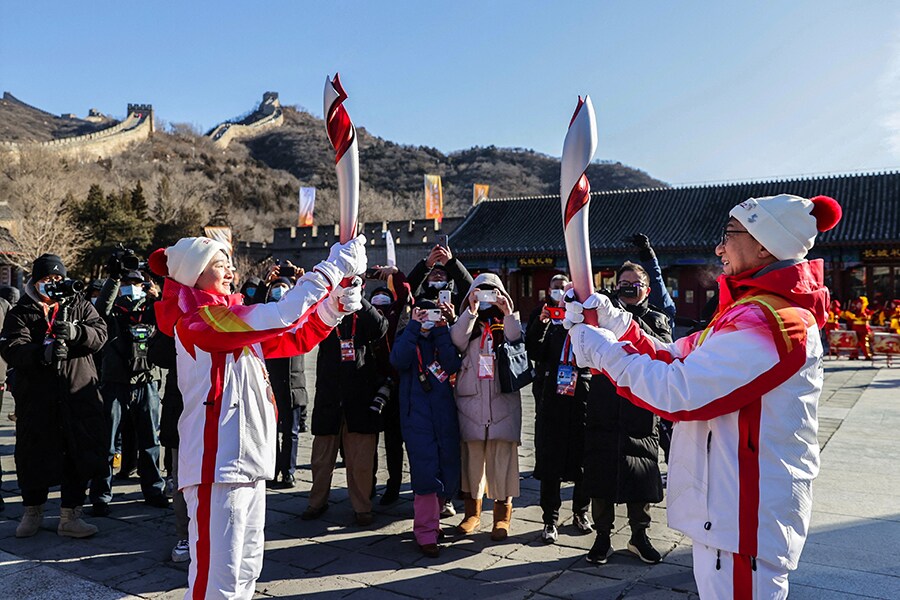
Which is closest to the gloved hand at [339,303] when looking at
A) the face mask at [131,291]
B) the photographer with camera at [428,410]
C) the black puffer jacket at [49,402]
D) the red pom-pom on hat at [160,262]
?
the red pom-pom on hat at [160,262]

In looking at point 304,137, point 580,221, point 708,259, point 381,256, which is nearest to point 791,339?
point 580,221

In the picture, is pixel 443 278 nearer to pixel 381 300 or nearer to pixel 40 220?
pixel 381 300

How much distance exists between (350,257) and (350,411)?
2.29 metres

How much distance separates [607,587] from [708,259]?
2353 centimetres

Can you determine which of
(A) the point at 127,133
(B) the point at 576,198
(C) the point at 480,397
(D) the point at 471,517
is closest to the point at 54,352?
(C) the point at 480,397

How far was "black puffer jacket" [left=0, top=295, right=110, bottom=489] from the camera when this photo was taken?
15.0 feet

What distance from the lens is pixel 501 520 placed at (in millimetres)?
4586

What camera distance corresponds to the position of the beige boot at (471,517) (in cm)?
464

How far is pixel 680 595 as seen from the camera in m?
3.62

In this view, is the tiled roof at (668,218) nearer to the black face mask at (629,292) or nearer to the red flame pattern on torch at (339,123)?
the black face mask at (629,292)

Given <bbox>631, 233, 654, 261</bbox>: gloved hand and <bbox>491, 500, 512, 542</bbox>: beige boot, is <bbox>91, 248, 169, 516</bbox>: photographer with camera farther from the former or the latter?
<bbox>631, 233, 654, 261</bbox>: gloved hand

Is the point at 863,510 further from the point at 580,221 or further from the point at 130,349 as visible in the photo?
the point at 130,349

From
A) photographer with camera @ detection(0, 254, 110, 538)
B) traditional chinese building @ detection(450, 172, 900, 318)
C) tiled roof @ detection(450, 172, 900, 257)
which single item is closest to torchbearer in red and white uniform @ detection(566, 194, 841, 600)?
photographer with camera @ detection(0, 254, 110, 538)

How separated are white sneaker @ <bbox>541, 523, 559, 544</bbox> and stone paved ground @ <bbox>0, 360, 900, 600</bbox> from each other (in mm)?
51
